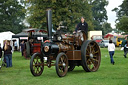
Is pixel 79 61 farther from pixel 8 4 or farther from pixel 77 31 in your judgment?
pixel 8 4

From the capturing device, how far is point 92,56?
1089 cm

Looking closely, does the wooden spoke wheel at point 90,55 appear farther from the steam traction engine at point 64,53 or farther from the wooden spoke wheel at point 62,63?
the wooden spoke wheel at point 62,63

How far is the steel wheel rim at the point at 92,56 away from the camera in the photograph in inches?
426

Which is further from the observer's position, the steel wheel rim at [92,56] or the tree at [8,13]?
the tree at [8,13]

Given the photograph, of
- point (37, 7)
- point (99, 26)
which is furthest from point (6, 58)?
point (99, 26)

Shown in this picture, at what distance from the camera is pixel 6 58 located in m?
14.2

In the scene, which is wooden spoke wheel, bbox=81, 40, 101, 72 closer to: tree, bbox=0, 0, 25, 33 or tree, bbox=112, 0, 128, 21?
tree, bbox=0, 0, 25, 33

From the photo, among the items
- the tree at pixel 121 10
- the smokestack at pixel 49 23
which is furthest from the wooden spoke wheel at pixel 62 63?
the tree at pixel 121 10

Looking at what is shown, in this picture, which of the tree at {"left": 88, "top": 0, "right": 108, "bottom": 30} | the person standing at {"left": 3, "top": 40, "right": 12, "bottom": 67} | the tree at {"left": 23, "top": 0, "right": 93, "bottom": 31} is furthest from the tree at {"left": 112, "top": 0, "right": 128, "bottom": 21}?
the person standing at {"left": 3, "top": 40, "right": 12, "bottom": 67}

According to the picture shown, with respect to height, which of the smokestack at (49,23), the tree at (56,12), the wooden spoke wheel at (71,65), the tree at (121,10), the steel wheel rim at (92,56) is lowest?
the wooden spoke wheel at (71,65)

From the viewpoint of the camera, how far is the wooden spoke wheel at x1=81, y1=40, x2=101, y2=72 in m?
10.2

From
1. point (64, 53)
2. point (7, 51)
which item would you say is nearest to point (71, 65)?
point (64, 53)

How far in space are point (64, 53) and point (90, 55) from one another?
174 cm

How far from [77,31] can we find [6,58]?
5454 millimetres
